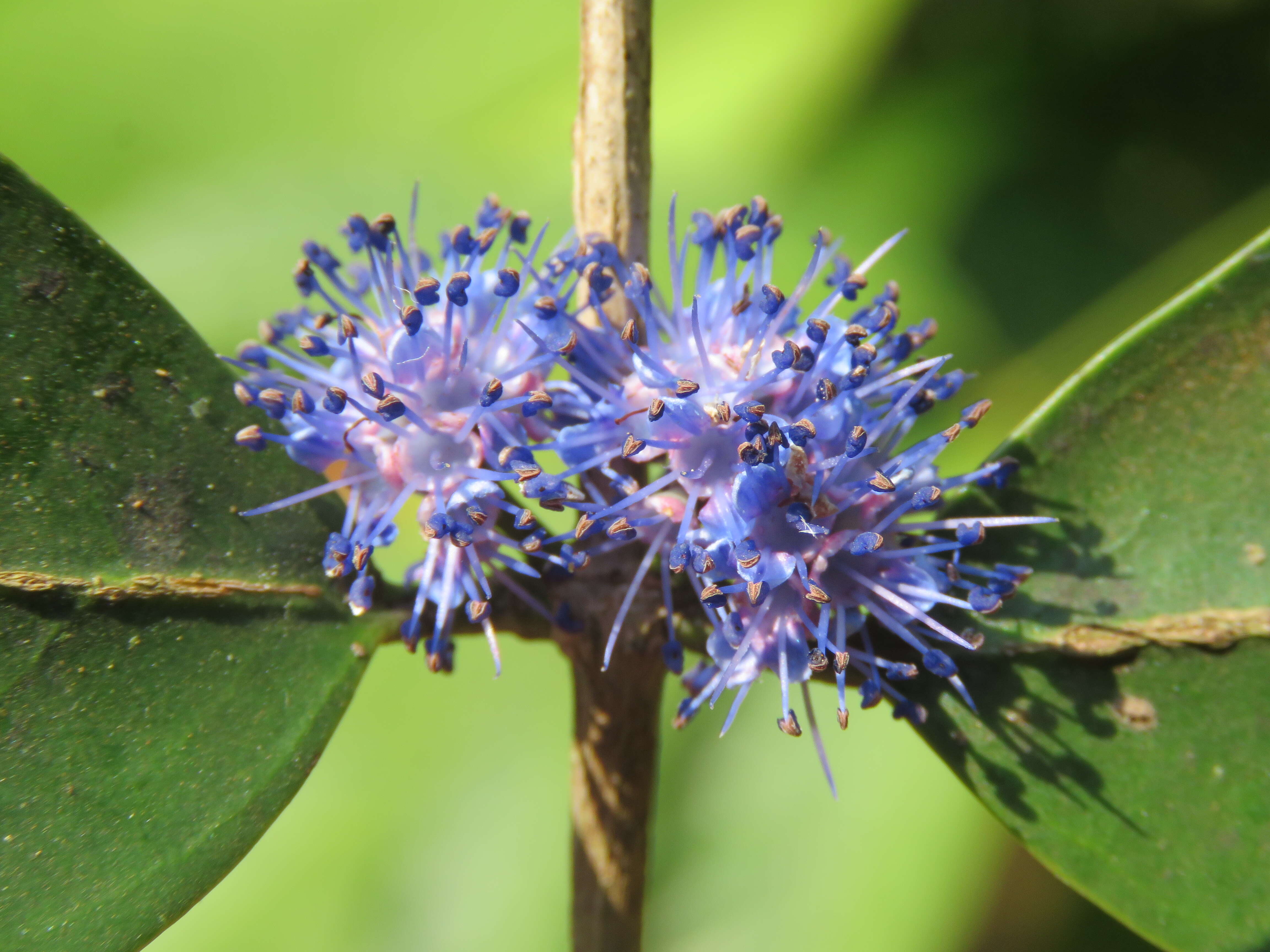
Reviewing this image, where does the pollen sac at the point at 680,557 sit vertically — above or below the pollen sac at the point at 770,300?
below

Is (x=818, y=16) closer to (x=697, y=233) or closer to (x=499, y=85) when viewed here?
(x=499, y=85)

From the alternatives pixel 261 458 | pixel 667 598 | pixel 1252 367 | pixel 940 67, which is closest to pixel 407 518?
pixel 261 458

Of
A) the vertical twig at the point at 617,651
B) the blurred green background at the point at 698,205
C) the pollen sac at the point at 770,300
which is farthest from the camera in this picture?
the blurred green background at the point at 698,205

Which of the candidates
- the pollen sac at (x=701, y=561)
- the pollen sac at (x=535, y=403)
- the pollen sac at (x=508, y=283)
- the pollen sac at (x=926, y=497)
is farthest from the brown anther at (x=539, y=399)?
the pollen sac at (x=926, y=497)

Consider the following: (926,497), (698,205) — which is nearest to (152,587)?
(926,497)

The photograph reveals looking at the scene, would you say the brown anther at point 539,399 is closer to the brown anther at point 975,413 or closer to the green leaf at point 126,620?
the green leaf at point 126,620

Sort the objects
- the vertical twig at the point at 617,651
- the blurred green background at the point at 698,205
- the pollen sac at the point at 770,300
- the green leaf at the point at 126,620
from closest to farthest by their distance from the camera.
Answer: the green leaf at the point at 126,620 → the pollen sac at the point at 770,300 → the vertical twig at the point at 617,651 → the blurred green background at the point at 698,205
